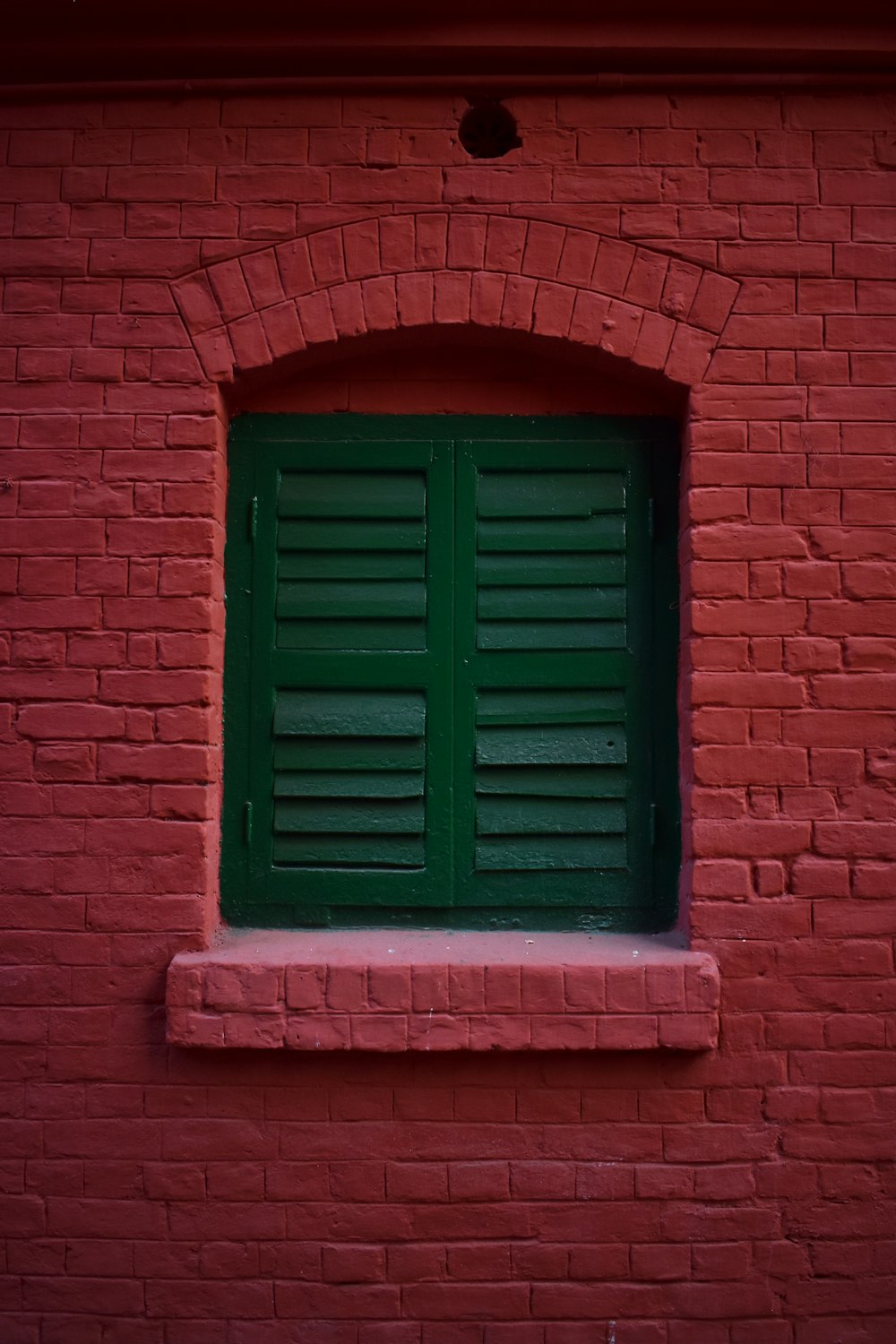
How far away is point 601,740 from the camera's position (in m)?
2.86

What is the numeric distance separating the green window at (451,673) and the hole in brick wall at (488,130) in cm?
85

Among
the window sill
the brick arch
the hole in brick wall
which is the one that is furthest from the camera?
the hole in brick wall

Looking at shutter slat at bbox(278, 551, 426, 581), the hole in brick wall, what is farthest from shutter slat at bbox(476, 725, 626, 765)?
the hole in brick wall

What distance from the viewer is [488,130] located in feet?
9.30

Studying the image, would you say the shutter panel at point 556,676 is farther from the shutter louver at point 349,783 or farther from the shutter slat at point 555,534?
the shutter louver at point 349,783

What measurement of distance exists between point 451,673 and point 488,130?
1.74 meters

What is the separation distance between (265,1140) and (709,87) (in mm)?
3463

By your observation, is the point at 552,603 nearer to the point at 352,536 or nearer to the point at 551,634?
the point at 551,634

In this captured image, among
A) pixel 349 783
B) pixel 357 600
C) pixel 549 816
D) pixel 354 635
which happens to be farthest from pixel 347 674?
pixel 549 816

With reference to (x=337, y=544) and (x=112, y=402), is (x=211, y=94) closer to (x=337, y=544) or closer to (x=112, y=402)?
(x=112, y=402)

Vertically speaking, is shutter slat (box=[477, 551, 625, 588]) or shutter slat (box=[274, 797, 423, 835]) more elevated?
shutter slat (box=[477, 551, 625, 588])

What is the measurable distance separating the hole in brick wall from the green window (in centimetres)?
85

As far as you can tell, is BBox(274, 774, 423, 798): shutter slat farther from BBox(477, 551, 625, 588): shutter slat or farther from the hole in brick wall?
the hole in brick wall

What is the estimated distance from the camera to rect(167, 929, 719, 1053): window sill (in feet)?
8.27
